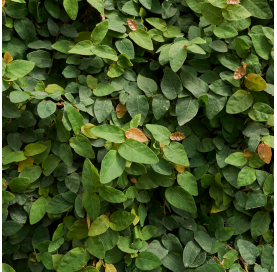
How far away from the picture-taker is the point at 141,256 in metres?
0.95

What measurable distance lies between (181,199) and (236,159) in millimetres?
254

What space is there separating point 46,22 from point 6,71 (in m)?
0.27

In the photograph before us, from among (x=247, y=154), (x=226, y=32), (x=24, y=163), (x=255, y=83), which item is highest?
(x=226, y=32)

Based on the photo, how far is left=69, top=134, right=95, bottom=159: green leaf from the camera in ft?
2.91

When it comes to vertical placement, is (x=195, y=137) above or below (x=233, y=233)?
above

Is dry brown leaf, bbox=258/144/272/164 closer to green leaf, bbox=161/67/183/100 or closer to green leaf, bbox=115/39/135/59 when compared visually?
green leaf, bbox=161/67/183/100

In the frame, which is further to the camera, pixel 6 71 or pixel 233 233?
pixel 233 233

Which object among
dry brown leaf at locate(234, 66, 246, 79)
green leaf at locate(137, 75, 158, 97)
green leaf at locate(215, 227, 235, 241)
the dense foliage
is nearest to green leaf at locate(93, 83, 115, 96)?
the dense foliage

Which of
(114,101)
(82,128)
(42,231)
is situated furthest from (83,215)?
(114,101)

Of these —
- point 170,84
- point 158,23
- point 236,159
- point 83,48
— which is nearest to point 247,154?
point 236,159

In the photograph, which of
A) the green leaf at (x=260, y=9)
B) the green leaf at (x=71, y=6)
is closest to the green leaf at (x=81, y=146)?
the green leaf at (x=71, y=6)

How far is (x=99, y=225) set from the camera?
0.91 m

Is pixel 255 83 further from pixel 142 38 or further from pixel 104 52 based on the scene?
pixel 104 52

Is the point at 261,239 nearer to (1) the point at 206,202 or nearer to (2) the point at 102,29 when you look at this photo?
(1) the point at 206,202
